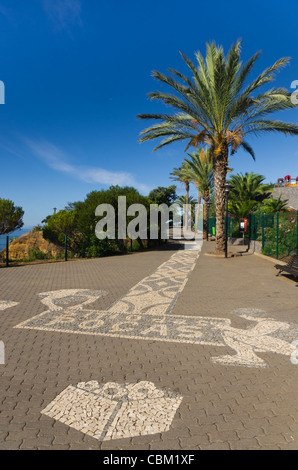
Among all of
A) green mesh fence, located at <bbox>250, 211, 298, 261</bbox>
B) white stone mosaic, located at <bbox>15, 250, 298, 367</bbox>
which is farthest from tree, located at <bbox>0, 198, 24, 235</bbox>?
green mesh fence, located at <bbox>250, 211, 298, 261</bbox>

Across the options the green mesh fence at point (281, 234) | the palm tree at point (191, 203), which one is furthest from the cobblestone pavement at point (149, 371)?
the palm tree at point (191, 203)

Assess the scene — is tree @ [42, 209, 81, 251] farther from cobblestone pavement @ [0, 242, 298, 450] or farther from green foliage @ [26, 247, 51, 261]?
cobblestone pavement @ [0, 242, 298, 450]

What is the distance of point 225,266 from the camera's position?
1245 cm

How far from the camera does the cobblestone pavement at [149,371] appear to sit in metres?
2.48

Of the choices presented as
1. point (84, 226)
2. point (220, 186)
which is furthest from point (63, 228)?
point (220, 186)

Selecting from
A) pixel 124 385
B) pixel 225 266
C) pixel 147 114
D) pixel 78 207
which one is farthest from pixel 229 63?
pixel 124 385

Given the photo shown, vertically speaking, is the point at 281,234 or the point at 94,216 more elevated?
the point at 94,216

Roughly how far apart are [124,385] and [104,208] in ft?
46.7

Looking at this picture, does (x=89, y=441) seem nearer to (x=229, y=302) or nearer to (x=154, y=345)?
(x=154, y=345)

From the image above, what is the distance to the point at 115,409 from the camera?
2814 millimetres

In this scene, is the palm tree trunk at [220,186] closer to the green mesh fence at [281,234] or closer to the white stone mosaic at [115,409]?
the green mesh fence at [281,234]

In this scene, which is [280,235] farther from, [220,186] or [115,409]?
[115,409]

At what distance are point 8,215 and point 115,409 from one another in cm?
1392

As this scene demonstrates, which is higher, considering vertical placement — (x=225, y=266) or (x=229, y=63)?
(x=229, y=63)
